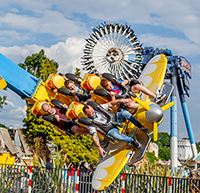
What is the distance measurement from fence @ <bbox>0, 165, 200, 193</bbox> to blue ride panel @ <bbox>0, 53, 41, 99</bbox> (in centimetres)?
198

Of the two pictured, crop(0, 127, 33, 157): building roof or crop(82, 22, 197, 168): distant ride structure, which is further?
crop(0, 127, 33, 157): building roof

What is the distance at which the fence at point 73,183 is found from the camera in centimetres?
618

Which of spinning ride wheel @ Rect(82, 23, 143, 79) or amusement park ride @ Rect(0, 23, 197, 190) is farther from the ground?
spinning ride wheel @ Rect(82, 23, 143, 79)

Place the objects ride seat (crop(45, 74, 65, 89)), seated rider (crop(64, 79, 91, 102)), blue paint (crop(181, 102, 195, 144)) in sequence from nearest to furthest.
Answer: seated rider (crop(64, 79, 91, 102)) → ride seat (crop(45, 74, 65, 89)) → blue paint (crop(181, 102, 195, 144))

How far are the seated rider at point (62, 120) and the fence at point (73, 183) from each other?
98cm

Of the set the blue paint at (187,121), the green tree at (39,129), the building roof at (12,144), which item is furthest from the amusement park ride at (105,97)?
the blue paint at (187,121)

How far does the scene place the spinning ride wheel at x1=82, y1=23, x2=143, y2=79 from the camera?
583 inches

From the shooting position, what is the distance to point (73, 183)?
22.5ft

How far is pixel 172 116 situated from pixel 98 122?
13.8 metres

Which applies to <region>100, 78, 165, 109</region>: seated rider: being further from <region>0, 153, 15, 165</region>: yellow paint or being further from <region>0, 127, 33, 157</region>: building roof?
<region>0, 153, 15, 165</region>: yellow paint

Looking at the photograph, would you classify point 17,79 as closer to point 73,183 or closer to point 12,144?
point 73,183

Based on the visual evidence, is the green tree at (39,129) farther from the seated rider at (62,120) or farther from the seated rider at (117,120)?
the seated rider at (117,120)

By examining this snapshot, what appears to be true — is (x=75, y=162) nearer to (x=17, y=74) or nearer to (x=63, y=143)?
(x=63, y=143)

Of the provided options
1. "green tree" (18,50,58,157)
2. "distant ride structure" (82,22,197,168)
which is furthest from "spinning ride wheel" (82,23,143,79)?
"green tree" (18,50,58,157)
